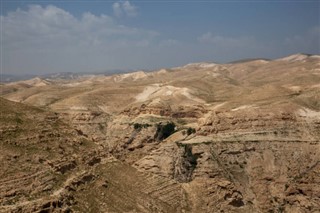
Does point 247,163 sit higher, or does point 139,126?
point 139,126

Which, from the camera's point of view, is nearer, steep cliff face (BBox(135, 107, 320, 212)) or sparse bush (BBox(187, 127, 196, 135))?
steep cliff face (BBox(135, 107, 320, 212))

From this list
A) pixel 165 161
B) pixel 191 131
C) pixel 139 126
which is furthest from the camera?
pixel 139 126

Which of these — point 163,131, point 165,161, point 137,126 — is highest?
point 137,126

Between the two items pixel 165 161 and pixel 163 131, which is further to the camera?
pixel 163 131

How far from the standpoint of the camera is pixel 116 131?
7769 centimetres

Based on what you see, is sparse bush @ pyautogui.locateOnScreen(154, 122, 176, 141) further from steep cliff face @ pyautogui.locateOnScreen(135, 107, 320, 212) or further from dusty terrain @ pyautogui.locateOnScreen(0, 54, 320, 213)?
steep cliff face @ pyautogui.locateOnScreen(135, 107, 320, 212)

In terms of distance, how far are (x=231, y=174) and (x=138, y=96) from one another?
236 feet

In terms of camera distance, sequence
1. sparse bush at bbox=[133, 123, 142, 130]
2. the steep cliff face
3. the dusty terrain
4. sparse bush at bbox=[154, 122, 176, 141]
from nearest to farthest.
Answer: the dusty terrain < the steep cliff face < sparse bush at bbox=[154, 122, 176, 141] < sparse bush at bbox=[133, 123, 142, 130]

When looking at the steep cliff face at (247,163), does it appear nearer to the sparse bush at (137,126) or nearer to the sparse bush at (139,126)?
the sparse bush at (139,126)

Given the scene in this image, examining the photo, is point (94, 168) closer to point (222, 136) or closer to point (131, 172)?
point (131, 172)

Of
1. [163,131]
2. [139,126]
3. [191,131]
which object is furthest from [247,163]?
[139,126]

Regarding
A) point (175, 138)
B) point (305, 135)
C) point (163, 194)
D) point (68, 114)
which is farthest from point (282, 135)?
point (68, 114)

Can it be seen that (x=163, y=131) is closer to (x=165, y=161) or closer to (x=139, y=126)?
(x=139, y=126)

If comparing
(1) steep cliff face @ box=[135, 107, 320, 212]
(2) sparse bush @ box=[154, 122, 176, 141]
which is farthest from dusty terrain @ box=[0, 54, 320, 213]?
(2) sparse bush @ box=[154, 122, 176, 141]
